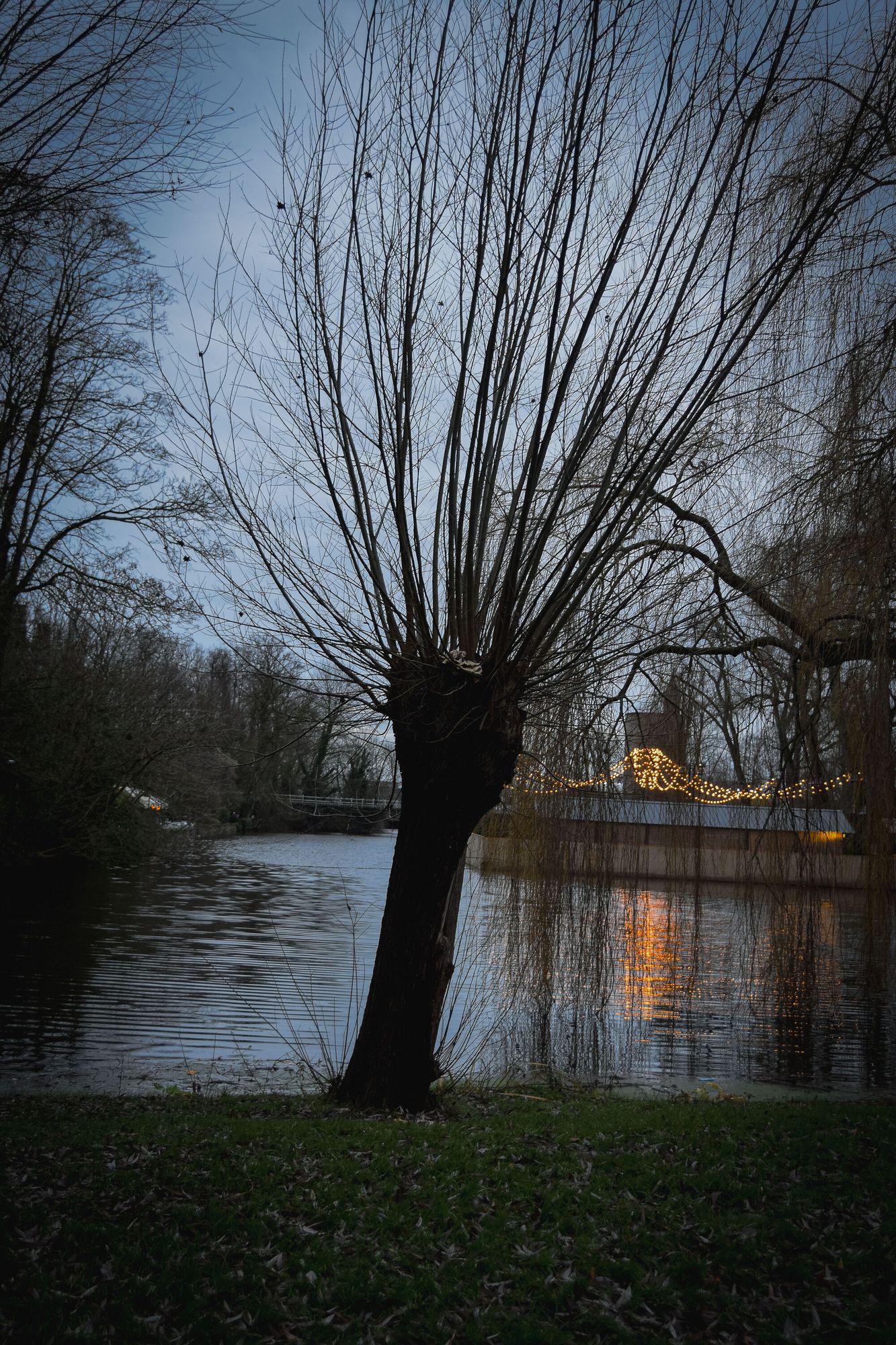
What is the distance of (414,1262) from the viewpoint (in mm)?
3662

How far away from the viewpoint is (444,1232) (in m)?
3.93

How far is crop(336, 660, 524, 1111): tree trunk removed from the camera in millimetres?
6086

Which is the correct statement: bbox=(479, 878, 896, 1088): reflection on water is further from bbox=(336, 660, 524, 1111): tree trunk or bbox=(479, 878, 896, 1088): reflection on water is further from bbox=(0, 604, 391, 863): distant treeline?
bbox=(336, 660, 524, 1111): tree trunk

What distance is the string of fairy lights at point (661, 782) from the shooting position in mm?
8703

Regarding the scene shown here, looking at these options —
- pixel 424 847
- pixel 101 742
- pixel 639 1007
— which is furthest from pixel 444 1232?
pixel 101 742

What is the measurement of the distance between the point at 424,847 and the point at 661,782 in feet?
20.3

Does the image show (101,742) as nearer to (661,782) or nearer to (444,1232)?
(661,782)

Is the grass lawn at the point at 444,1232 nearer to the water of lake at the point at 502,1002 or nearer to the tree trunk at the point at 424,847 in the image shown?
the tree trunk at the point at 424,847

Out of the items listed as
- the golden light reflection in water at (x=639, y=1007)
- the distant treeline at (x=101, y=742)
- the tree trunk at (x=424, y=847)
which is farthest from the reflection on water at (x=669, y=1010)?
the tree trunk at (x=424, y=847)

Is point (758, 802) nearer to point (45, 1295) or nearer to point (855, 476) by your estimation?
point (855, 476)

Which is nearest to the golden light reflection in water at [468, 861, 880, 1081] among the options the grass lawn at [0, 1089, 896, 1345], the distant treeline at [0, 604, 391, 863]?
the distant treeline at [0, 604, 391, 863]

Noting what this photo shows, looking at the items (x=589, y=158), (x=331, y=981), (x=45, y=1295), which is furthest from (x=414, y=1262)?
(x=331, y=981)

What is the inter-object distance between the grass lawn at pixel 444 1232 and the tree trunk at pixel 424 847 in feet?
3.07

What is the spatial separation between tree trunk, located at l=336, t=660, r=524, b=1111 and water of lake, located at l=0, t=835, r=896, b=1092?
66cm
